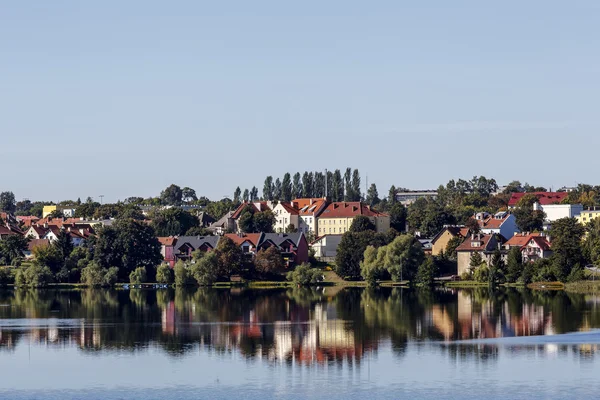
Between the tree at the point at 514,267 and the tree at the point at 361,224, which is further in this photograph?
the tree at the point at 361,224

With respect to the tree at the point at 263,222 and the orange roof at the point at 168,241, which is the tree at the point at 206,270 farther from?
the tree at the point at 263,222

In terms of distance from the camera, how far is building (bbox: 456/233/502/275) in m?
84.7

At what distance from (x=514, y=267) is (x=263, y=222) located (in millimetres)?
36626

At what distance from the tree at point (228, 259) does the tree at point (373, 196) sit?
6063 centimetres

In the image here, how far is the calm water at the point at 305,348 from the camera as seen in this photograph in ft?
122

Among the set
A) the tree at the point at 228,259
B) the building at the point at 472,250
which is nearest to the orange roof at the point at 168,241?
the tree at the point at 228,259

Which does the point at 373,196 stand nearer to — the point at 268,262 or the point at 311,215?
the point at 311,215

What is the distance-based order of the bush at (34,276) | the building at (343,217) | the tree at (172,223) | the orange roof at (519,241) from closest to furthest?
the bush at (34,276)
the orange roof at (519,241)
the building at (343,217)
the tree at (172,223)

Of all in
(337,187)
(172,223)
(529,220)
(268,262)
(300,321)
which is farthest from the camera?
(337,187)

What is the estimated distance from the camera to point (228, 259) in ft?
287

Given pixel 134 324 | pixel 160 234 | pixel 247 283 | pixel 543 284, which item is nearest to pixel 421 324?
pixel 134 324

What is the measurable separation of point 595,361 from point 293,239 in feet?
178

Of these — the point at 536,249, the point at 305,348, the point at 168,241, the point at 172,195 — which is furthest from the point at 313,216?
the point at 172,195

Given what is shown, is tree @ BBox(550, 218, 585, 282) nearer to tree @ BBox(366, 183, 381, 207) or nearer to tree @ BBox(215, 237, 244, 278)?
tree @ BBox(215, 237, 244, 278)
